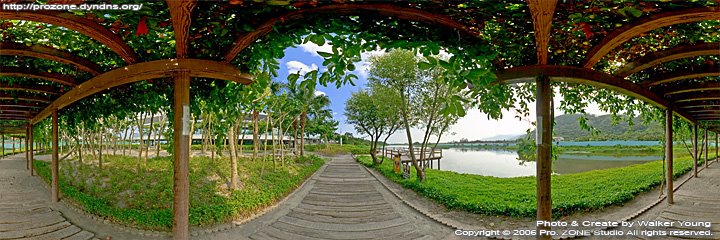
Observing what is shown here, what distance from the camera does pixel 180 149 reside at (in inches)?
103

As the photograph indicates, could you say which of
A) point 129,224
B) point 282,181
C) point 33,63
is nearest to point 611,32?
point 129,224

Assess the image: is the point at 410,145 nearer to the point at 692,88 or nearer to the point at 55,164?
the point at 692,88

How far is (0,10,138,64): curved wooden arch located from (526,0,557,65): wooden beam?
129 inches

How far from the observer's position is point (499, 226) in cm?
566

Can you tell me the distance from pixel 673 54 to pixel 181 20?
14.9 ft

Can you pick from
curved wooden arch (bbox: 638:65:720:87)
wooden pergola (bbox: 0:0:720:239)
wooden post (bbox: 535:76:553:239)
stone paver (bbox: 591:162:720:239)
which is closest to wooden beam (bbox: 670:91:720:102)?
curved wooden arch (bbox: 638:65:720:87)

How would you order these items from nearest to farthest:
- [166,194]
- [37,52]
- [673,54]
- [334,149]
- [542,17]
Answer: [542,17] < [673,54] < [37,52] < [166,194] < [334,149]

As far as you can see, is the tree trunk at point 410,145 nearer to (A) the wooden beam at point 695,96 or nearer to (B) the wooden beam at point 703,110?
(A) the wooden beam at point 695,96

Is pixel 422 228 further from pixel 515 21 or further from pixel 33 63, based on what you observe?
pixel 33 63

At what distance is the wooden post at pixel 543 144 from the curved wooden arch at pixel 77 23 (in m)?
3.77

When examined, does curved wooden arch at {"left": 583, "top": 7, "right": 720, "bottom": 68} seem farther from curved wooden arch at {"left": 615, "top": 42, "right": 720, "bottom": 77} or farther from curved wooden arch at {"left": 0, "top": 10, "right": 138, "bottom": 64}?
curved wooden arch at {"left": 0, "top": 10, "right": 138, "bottom": 64}

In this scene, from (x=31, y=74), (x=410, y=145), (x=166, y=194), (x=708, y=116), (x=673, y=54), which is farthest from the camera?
(x=410, y=145)

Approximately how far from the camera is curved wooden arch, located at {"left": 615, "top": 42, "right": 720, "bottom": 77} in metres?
2.97

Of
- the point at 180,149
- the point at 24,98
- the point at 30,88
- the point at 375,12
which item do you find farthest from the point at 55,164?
the point at 375,12
